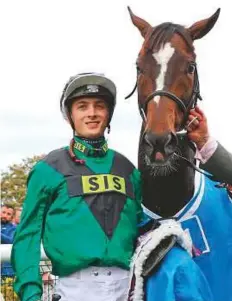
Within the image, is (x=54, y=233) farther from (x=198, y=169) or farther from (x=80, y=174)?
(x=198, y=169)

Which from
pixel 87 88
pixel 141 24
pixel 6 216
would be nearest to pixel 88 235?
pixel 87 88

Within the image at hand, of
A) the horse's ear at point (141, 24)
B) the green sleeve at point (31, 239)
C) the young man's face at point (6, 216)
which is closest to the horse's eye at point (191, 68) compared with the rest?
the horse's ear at point (141, 24)

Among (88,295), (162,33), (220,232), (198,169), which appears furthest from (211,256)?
(162,33)

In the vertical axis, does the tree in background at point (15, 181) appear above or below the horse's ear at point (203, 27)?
above

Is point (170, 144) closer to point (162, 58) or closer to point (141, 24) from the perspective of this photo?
point (162, 58)

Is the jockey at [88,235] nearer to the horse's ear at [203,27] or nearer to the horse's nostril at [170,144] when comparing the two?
the horse's nostril at [170,144]

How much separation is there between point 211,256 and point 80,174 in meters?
0.69

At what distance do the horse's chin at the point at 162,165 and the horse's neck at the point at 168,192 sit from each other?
110 millimetres

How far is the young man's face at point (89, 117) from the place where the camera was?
3109 millimetres

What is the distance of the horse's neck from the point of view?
3.17 metres

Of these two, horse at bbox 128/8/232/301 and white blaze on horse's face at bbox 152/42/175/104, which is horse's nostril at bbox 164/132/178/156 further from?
white blaze on horse's face at bbox 152/42/175/104

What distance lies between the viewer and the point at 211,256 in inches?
123

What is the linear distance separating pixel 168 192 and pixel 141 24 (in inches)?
32.1

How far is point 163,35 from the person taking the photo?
124 inches
